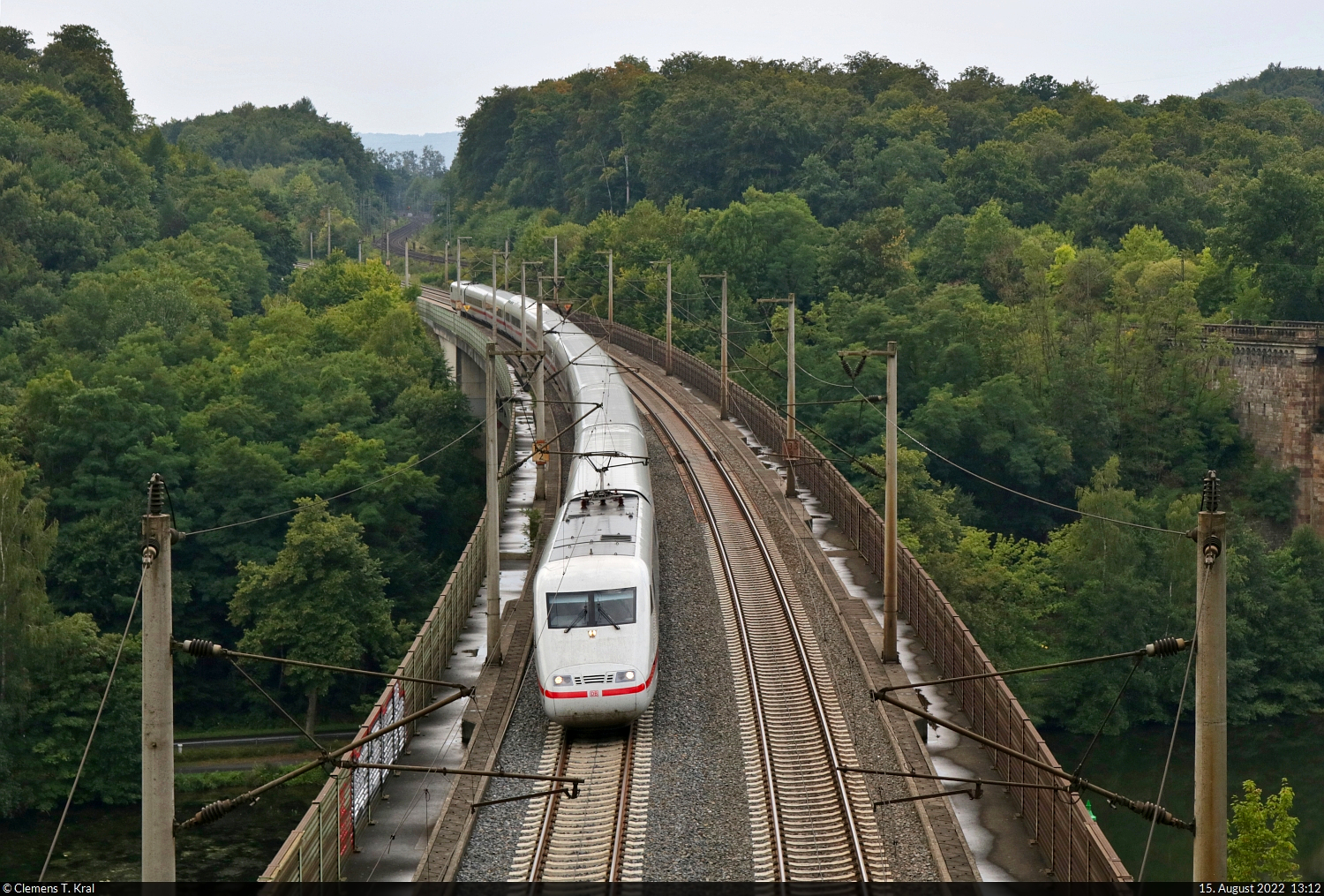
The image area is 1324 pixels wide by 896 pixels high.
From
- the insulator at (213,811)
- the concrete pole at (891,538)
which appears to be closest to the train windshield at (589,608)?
the concrete pole at (891,538)

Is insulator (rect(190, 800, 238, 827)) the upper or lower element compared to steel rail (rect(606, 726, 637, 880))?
upper

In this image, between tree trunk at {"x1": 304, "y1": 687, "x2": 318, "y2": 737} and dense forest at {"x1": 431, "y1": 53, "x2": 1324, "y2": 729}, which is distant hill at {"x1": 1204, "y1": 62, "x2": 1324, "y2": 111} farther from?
tree trunk at {"x1": 304, "y1": 687, "x2": 318, "y2": 737}

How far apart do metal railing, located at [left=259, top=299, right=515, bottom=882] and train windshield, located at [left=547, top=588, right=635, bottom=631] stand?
7.72ft

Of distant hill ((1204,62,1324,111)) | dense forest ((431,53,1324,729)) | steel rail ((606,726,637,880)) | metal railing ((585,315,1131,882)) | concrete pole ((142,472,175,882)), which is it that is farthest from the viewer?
distant hill ((1204,62,1324,111))

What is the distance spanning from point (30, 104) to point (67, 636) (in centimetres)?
7695

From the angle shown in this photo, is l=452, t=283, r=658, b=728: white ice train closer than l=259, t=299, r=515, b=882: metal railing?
No

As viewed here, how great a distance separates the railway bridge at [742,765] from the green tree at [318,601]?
47.4 feet

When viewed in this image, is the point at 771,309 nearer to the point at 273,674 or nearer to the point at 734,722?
the point at 273,674

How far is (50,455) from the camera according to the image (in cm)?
5606

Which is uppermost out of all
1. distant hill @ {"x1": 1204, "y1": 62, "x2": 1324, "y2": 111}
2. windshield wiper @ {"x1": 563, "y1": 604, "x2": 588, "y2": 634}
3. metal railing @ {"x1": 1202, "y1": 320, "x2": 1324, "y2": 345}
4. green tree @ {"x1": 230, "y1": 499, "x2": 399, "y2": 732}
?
distant hill @ {"x1": 1204, "y1": 62, "x2": 1324, "y2": 111}

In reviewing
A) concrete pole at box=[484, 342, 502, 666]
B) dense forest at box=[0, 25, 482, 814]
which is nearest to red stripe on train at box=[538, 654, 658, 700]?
concrete pole at box=[484, 342, 502, 666]

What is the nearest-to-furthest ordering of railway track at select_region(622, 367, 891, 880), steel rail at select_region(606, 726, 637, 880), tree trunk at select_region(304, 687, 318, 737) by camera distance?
steel rail at select_region(606, 726, 637, 880)
railway track at select_region(622, 367, 891, 880)
tree trunk at select_region(304, 687, 318, 737)

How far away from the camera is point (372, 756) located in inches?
797

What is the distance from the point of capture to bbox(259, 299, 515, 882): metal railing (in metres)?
15.5
